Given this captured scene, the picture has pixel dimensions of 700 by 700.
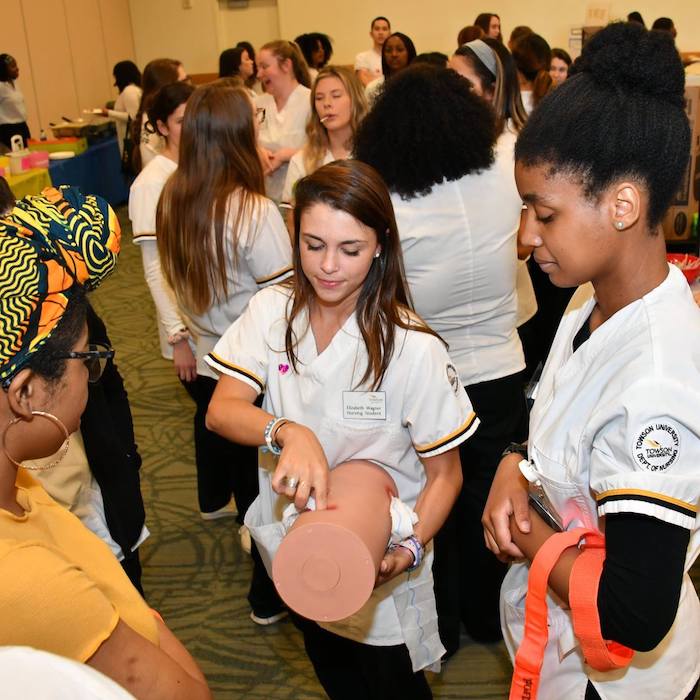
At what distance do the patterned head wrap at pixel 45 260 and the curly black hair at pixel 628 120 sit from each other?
2.07 feet

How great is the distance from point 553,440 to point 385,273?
0.67 m

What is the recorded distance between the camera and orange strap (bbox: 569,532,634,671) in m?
1.01

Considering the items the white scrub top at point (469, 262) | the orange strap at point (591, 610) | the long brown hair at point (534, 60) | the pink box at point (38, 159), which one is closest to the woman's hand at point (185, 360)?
the white scrub top at point (469, 262)

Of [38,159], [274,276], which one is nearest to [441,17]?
[38,159]

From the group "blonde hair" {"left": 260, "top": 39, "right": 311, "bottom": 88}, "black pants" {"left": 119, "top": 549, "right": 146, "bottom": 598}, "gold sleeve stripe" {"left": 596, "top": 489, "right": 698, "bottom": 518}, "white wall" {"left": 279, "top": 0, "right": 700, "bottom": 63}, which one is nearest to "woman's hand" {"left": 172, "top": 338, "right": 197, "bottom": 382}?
"black pants" {"left": 119, "top": 549, "right": 146, "bottom": 598}

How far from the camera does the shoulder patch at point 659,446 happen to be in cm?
92

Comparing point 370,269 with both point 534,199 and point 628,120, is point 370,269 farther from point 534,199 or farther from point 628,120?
point 628,120

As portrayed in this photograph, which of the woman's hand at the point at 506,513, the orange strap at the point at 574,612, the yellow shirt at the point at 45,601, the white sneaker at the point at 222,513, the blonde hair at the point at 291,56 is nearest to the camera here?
→ the yellow shirt at the point at 45,601

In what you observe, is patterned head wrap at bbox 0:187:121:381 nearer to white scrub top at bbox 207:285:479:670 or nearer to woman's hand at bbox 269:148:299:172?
white scrub top at bbox 207:285:479:670

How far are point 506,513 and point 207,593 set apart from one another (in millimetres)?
1678

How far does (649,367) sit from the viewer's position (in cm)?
97

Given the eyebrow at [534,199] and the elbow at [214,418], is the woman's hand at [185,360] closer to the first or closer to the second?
the elbow at [214,418]

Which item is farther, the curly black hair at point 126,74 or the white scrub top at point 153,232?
the curly black hair at point 126,74

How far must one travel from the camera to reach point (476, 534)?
226 cm
